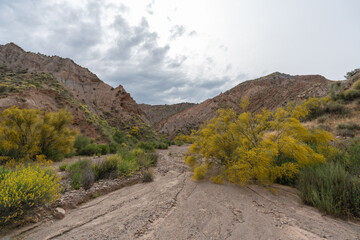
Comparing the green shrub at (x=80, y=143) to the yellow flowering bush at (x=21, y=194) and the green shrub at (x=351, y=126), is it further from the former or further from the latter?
the green shrub at (x=351, y=126)

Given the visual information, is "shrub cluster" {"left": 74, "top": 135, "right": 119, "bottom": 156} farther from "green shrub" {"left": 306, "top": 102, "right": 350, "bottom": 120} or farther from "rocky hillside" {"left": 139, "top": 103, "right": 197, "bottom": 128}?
"rocky hillside" {"left": 139, "top": 103, "right": 197, "bottom": 128}

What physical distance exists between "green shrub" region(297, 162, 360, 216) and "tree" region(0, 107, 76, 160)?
36.7ft

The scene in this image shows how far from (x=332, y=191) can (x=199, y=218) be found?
3.11 meters

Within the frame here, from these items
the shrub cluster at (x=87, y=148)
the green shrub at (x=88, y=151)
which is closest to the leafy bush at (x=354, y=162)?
the shrub cluster at (x=87, y=148)

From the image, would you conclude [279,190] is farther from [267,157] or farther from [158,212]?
→ [158,212]

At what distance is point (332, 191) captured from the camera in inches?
147

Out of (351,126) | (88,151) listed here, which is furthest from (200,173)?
(351,126)

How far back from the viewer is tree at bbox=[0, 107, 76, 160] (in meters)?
7.87

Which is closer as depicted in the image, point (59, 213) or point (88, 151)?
point (59, 213)

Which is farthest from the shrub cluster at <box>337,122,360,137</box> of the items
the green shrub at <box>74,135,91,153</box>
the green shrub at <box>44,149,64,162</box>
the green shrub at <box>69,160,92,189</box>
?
the green shrub at <box>74,135,91,153</box>

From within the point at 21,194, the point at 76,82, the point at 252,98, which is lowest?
the point at 21,194

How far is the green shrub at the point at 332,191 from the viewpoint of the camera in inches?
137

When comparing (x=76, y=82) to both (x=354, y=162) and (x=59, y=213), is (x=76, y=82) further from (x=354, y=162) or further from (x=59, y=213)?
(x=354, y=162)

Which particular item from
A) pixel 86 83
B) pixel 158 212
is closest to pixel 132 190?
pixel 158 212
